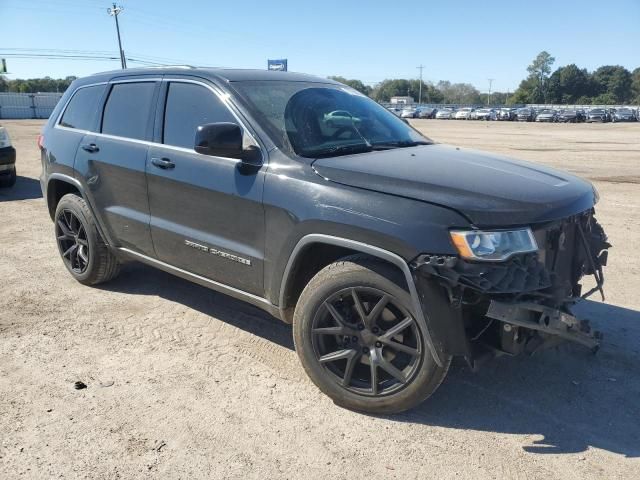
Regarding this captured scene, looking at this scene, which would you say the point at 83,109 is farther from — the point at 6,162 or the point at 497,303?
the point at 6,162

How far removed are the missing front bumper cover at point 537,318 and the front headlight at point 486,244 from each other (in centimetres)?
23

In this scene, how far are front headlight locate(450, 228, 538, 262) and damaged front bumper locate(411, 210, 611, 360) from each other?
0.12 feet

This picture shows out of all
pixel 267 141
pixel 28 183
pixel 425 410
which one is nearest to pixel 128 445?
pixel 425 410

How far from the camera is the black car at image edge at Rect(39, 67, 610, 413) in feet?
8.77

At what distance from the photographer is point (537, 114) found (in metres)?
60.0

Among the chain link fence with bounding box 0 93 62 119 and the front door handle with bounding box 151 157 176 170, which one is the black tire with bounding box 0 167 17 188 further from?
the chain link fence with bounding box 0 93 62 119

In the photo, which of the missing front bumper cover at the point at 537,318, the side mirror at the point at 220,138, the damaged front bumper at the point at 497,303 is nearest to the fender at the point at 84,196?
the side mirror at the point at 220,138

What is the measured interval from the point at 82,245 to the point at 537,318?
404 centimetres

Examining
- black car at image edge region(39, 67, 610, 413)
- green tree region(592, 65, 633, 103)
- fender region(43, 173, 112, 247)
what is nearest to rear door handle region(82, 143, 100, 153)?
black car at image edge region(39, 67, 610, 413)

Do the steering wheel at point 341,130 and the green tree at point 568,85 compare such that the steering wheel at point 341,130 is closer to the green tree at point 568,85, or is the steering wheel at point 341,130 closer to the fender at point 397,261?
the fender at point 397,261

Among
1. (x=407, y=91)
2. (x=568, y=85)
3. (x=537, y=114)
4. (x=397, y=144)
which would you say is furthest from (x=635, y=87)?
(x=397, y=144)

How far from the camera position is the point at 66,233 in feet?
16.9

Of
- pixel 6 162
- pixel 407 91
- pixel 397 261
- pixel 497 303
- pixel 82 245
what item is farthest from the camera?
pixel 407 91

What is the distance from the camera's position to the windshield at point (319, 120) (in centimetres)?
344
